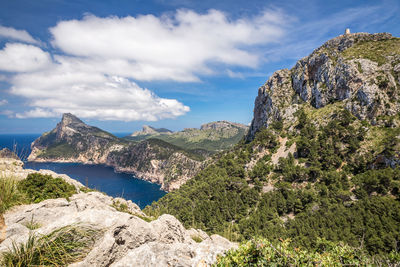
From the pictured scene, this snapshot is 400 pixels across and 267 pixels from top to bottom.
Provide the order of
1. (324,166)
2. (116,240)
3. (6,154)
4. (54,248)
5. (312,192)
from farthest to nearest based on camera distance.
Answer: (324,166) → (312,192) → (6,154) → (116,240) → (54,248)

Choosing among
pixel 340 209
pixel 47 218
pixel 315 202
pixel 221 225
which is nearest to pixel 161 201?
pixel 221 225

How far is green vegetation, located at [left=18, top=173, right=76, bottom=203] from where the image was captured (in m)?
13.2

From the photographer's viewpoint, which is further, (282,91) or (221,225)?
(282,91)

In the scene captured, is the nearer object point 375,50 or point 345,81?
point 345,81

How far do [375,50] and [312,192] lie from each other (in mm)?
69219

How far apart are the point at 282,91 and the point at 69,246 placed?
108204mm

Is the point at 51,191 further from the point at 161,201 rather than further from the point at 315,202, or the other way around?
the point at 161,201

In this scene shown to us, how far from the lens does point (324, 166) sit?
6053cm

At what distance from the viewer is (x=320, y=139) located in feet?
215

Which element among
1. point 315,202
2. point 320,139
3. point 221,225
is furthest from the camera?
point 320,139

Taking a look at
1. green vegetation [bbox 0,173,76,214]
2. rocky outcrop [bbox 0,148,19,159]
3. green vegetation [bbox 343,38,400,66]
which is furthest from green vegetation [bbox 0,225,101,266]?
green vegetation [bbox 343,38,400,66]

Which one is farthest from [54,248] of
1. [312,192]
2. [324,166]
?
[324,166]

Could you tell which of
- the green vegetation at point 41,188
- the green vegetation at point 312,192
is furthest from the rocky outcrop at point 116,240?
the green vegetation at point 312,192

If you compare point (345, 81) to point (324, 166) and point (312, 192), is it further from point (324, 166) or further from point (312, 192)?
point (312, 192)
